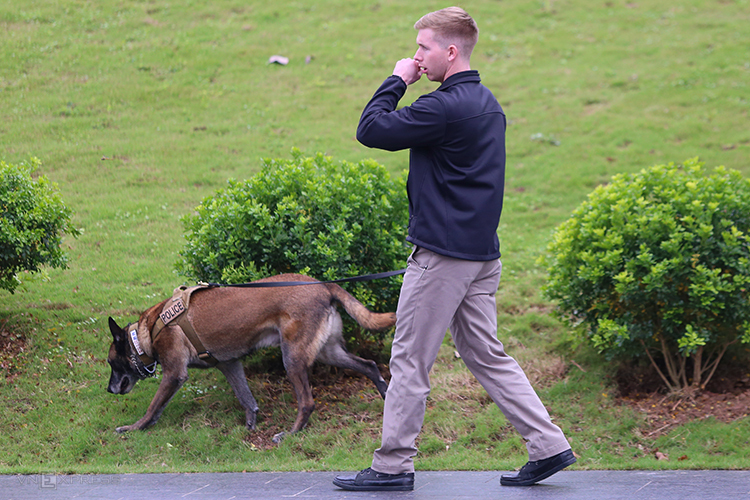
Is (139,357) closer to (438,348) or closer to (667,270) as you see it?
(438,348)

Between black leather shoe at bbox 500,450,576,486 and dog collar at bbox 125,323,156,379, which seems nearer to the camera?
black leather shoe at bbox 500,450,576,486

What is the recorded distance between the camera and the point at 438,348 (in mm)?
3727

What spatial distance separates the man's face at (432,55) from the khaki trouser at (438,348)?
0.96 meters

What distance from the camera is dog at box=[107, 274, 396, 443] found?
5.25 metres

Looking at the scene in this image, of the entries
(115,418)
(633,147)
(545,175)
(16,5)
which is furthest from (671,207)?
(16,5)

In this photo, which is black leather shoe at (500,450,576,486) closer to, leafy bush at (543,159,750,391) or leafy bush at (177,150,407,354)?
leafy bush at (543,159,750,391)

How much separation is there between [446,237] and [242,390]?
277cm

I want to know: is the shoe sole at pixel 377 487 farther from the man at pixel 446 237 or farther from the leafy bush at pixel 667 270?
the leafy bush at pixel 667 270

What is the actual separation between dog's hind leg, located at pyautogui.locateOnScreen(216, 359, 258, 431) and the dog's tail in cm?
108

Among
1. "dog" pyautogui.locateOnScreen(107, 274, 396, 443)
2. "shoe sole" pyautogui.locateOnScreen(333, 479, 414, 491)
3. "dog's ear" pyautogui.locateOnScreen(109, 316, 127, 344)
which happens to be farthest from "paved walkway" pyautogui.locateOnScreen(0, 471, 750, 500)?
"dog's ear" pyautogui.locateOnScreen(109, 316, 127, 344)

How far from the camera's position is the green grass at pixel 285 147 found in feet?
17.6

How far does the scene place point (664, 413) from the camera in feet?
18.7

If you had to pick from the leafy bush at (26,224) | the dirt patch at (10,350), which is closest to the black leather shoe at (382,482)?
the dirt patch at (10,350)

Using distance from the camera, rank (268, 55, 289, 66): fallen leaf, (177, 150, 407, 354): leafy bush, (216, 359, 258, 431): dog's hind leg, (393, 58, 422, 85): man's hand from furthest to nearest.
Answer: (268, 55, 289, 66): fallen leaf
(177, 150, 407, 354): leafy bush
(216, 359, 258, 431): dog's hind leg
(393, 58, 422, 85): man's hand
